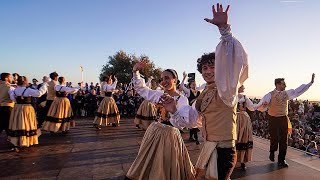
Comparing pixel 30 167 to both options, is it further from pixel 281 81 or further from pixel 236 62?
pixel 281 81

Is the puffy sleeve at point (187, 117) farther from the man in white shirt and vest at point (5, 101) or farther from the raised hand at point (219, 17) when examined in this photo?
the man in white shirt and vest at point (5, 101)

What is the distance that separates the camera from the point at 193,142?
9.02 m

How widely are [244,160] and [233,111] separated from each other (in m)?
3.82

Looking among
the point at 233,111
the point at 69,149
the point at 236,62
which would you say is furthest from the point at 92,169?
the point at 236,62

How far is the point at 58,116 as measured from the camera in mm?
9406

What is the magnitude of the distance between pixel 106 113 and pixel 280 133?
20.3 feet

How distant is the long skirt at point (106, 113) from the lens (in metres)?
11.0

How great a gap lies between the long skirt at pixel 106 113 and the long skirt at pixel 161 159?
24.1 ft

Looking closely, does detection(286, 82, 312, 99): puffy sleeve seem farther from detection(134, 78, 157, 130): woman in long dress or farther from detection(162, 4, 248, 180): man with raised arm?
detection(134, 78, 157, 130): woman in long dress

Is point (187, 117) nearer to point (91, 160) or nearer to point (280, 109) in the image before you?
point (91, 160)

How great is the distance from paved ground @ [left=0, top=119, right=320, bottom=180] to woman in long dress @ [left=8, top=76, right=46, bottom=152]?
0.25 meters

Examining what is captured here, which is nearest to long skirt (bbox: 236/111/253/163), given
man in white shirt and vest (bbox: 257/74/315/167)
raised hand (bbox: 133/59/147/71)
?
man in white shirt and vest (bbox: 257/74/315/167)

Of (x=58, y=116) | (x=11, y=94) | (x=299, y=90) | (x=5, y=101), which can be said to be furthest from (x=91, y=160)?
(x=299, y=90)

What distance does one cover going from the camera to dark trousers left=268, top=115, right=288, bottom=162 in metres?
6.91
